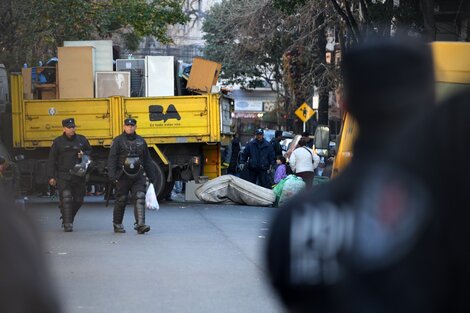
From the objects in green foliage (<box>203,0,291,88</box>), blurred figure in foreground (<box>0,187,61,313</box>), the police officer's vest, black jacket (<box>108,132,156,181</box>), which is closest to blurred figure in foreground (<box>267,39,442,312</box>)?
blurred figure in foreground (<box>0,187,61,313</box>)

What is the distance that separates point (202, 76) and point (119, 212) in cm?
629

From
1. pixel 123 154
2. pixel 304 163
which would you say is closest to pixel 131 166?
pixel 123 154

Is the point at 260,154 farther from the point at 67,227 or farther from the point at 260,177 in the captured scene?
the point at 67,227

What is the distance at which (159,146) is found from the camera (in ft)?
61.4

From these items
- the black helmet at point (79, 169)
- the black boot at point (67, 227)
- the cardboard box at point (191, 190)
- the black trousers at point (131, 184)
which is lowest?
the cardboard box at point (191, 190)

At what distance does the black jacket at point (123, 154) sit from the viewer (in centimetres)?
1316

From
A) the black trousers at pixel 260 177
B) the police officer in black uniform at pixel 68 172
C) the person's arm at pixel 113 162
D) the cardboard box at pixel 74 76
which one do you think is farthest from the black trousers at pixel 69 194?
the black trousers at pixel 260 177

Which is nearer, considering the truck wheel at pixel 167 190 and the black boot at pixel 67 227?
the black boot at pixel 67 227

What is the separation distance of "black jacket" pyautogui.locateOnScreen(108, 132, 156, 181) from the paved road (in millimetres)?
986

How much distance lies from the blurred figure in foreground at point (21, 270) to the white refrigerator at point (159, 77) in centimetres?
1672

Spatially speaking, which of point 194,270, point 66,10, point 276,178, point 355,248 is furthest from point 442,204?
point 66,10

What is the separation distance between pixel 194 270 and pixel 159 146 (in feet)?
30.6

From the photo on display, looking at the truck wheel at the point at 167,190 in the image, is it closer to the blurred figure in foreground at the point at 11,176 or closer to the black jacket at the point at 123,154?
the blurred figure in foreground at the point at 11,176

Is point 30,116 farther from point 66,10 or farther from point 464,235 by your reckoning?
point 464,235
